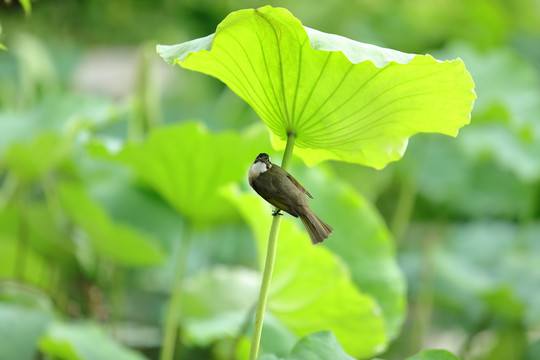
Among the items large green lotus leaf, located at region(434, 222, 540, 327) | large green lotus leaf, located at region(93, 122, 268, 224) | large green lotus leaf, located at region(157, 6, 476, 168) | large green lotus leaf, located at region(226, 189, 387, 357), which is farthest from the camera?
large green lotus leaf, located at region(434, 222, 540, 327)

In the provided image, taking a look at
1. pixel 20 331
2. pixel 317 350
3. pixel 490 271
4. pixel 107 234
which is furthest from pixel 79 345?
pixel 490 271

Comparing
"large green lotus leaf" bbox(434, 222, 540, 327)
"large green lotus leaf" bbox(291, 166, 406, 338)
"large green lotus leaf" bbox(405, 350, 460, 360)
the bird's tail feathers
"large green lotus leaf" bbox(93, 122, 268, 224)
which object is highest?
"large green lotus leaf" bbox(434, 222, 540, 327)

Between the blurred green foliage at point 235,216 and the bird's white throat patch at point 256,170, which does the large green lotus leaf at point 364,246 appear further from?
the bird's white throat patch at point 256,170

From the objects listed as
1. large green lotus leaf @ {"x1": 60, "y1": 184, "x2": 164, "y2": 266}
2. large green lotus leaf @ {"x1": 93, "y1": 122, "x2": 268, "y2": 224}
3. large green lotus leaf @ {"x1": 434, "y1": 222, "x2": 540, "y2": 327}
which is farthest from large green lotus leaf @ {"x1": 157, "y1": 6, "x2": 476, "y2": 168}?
large green lotus leaf @ {"x1": 434, "y1": 222, "x2": 540, "y2": 327}

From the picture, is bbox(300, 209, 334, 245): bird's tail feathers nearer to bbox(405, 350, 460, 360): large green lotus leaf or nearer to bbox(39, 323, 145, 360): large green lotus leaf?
bbox(405, 350, 460, 360): large green lotus leaf

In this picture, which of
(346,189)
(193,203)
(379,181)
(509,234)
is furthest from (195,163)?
(509,234)

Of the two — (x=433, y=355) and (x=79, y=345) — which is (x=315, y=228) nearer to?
(x=433, y=355)

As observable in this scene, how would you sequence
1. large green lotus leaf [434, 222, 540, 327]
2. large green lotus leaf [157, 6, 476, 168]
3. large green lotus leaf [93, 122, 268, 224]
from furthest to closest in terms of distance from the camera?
large green lotus leaf [434, 222, 540, 327]
large green lotus leaf [93, 122, 268, 224]
large green lotus leaf [157, 6, 476, 168]
